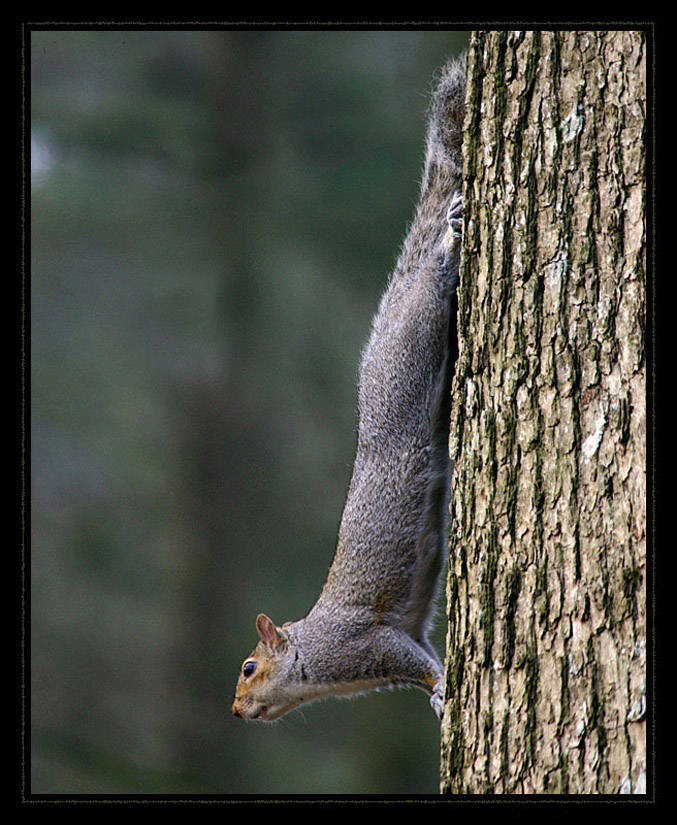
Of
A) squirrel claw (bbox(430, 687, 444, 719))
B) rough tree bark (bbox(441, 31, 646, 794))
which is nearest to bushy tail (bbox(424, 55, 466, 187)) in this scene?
rough tree bark (bbox(441, 31, 646, 794))

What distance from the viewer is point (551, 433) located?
6.04 feet

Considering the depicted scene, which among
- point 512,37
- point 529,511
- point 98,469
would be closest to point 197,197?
point 98,469

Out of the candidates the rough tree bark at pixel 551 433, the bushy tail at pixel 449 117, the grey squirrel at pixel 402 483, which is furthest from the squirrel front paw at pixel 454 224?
the rough tree bark at pixel 551 433

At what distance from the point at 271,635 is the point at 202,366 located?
252cm

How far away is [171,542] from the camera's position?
18.7 ft

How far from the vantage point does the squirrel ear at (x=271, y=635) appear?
11.2 ft

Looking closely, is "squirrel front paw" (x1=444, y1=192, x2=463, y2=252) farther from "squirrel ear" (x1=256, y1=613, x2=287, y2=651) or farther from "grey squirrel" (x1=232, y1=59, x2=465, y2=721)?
"squirrel ear" (x1=256, y1=613, x2=287, y2=651)

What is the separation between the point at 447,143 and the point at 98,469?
4.04 metres

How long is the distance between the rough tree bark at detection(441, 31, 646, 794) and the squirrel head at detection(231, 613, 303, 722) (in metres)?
1.47

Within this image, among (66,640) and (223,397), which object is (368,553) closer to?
(223,397)

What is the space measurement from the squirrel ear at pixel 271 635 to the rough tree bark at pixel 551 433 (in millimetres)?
1501

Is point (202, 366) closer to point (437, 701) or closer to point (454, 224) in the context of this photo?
point (437, 701)

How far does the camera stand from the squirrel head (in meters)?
3.38

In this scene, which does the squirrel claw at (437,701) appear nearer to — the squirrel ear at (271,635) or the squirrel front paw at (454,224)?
the squirrel ear at (271,635)
